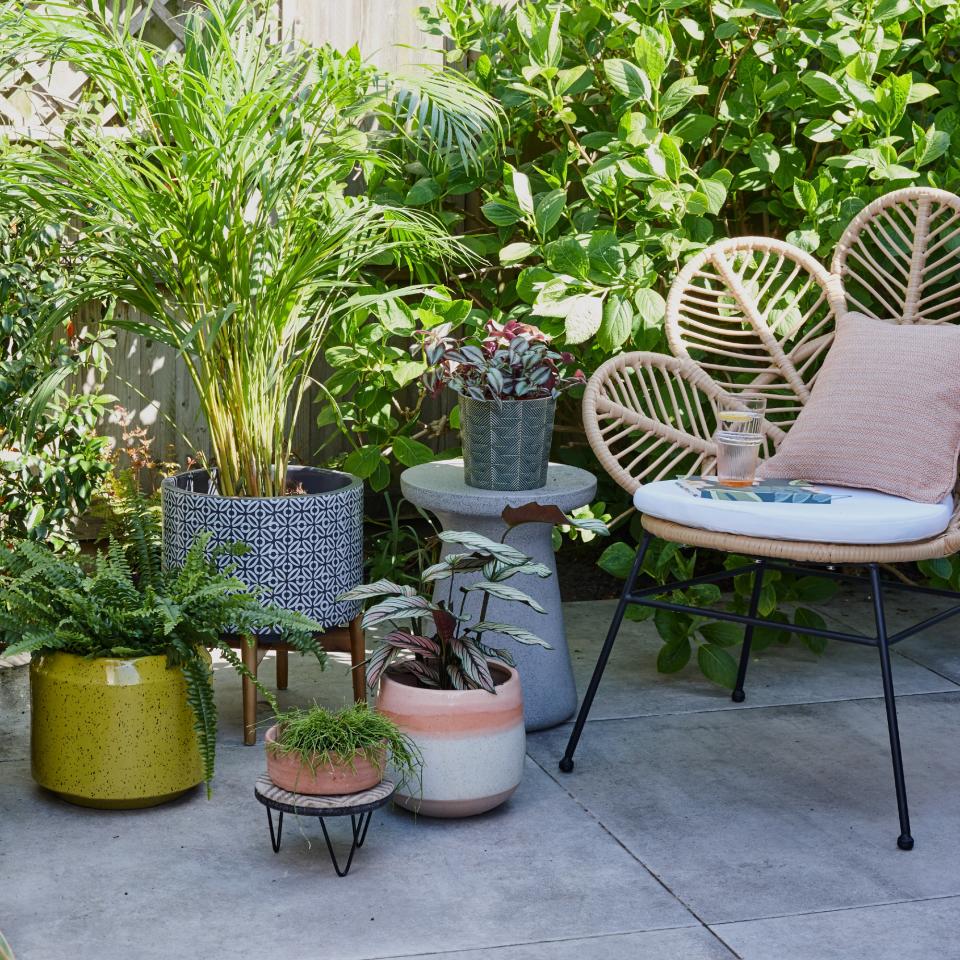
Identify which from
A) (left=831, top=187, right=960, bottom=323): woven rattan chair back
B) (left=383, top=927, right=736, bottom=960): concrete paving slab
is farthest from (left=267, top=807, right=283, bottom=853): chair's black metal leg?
(left=831, top=187, right=960, bottom=323): woven rattan chair back

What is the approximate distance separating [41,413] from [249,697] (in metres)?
0.92

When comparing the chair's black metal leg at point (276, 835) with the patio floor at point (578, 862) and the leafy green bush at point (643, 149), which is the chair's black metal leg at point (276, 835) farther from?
the leafy green bush at point (643, 149)

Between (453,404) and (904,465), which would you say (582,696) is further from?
(453,404)

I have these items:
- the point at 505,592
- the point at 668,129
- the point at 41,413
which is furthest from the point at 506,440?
the point at 668,129

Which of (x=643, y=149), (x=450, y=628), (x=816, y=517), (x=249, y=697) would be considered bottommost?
(x=249, y=697)

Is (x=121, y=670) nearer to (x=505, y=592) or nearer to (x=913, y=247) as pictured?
(x=505, y=592)

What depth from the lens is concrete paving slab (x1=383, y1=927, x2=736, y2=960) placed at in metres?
1.84

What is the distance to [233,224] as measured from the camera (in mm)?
2436

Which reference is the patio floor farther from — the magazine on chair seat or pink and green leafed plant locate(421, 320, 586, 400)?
pink and green leafed plant locate(421, 320, 586, 400)

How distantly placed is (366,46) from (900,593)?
2.15m

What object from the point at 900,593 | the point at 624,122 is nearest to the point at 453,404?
the point at 624,122

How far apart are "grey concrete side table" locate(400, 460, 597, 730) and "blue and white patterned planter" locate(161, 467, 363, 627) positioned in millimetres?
164

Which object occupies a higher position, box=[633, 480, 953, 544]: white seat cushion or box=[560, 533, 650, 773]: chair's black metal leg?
box=[633, 480, 953, 544]: white seat cushion

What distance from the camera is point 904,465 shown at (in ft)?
8.20
